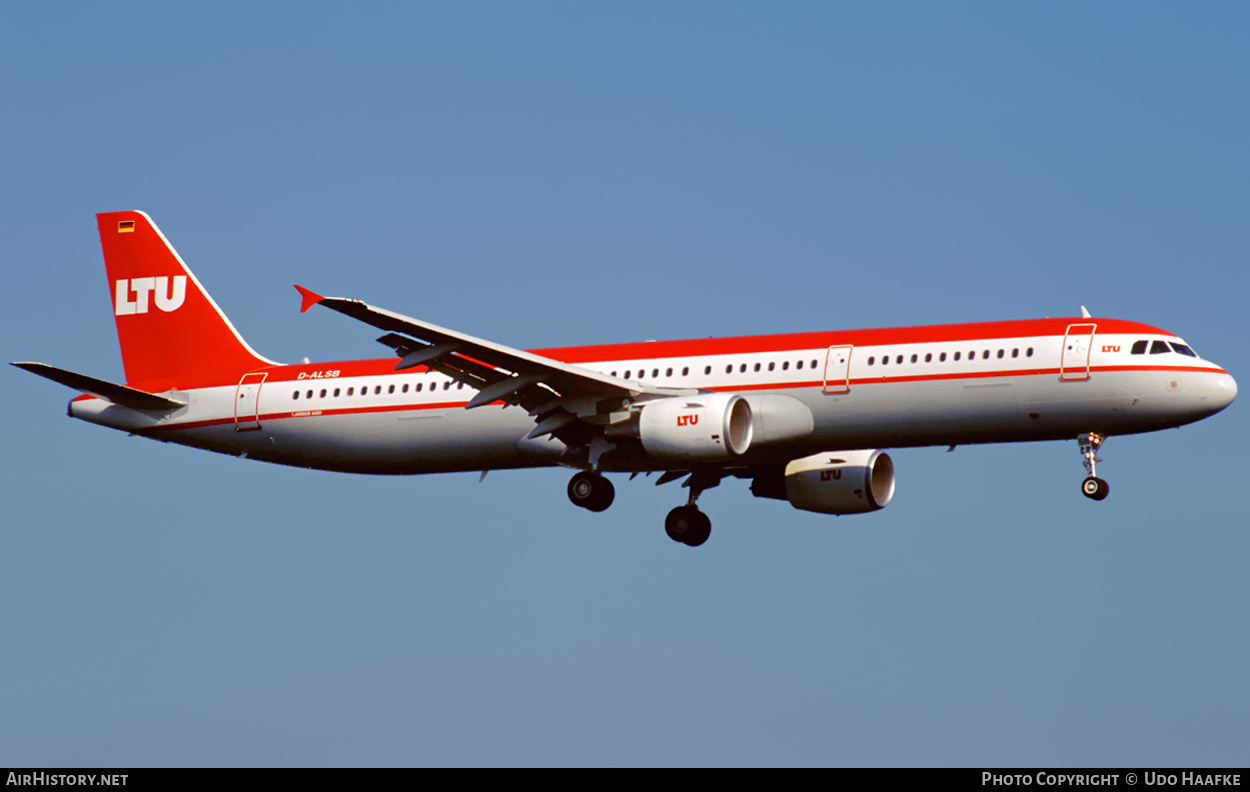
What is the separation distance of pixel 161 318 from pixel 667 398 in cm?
1651

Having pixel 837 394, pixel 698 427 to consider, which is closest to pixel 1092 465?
pixel 837 394

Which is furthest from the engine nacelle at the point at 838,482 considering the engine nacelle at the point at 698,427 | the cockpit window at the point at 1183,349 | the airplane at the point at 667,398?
the cockpit window at the point at 1183,349

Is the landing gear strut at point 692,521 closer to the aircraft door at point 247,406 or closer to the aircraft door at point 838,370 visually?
the aircraft door at point 838,370

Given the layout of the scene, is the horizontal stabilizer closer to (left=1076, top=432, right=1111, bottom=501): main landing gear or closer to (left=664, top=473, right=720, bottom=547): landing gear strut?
(left=664, top=473, right=720, bottom=547): landing gear strut

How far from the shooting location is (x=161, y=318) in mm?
51438

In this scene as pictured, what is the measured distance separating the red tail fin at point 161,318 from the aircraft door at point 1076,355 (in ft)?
71.4

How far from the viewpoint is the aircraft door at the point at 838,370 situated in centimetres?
4153

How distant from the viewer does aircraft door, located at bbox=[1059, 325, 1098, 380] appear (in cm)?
4019

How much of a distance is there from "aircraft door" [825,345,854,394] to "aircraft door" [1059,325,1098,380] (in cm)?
472
